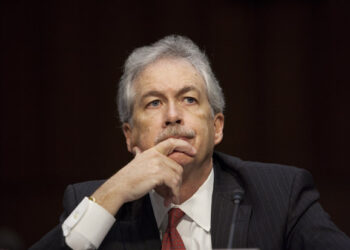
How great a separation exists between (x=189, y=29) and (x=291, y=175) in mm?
1953

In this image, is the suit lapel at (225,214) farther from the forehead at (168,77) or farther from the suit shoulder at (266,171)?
the forehead at (168,77)

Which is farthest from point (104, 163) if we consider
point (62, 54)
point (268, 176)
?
point (268, 176)

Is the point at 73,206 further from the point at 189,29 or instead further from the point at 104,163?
the point at 189,29

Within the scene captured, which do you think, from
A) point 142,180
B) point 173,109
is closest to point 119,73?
point 173,109

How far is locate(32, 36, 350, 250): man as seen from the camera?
1700mm

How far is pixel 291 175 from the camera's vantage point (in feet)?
6.33

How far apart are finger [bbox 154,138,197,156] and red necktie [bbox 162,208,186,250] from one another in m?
0.25

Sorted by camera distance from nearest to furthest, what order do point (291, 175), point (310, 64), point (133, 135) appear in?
point (291, 175) → point (133, 135) → point (310, 64)

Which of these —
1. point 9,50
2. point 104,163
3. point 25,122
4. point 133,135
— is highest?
point 9,50

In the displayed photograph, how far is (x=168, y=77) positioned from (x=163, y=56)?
14 cm

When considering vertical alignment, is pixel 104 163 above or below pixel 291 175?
below

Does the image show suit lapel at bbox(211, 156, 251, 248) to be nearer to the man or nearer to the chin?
the man

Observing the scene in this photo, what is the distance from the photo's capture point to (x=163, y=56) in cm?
205

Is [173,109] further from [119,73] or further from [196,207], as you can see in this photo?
[119,73]
